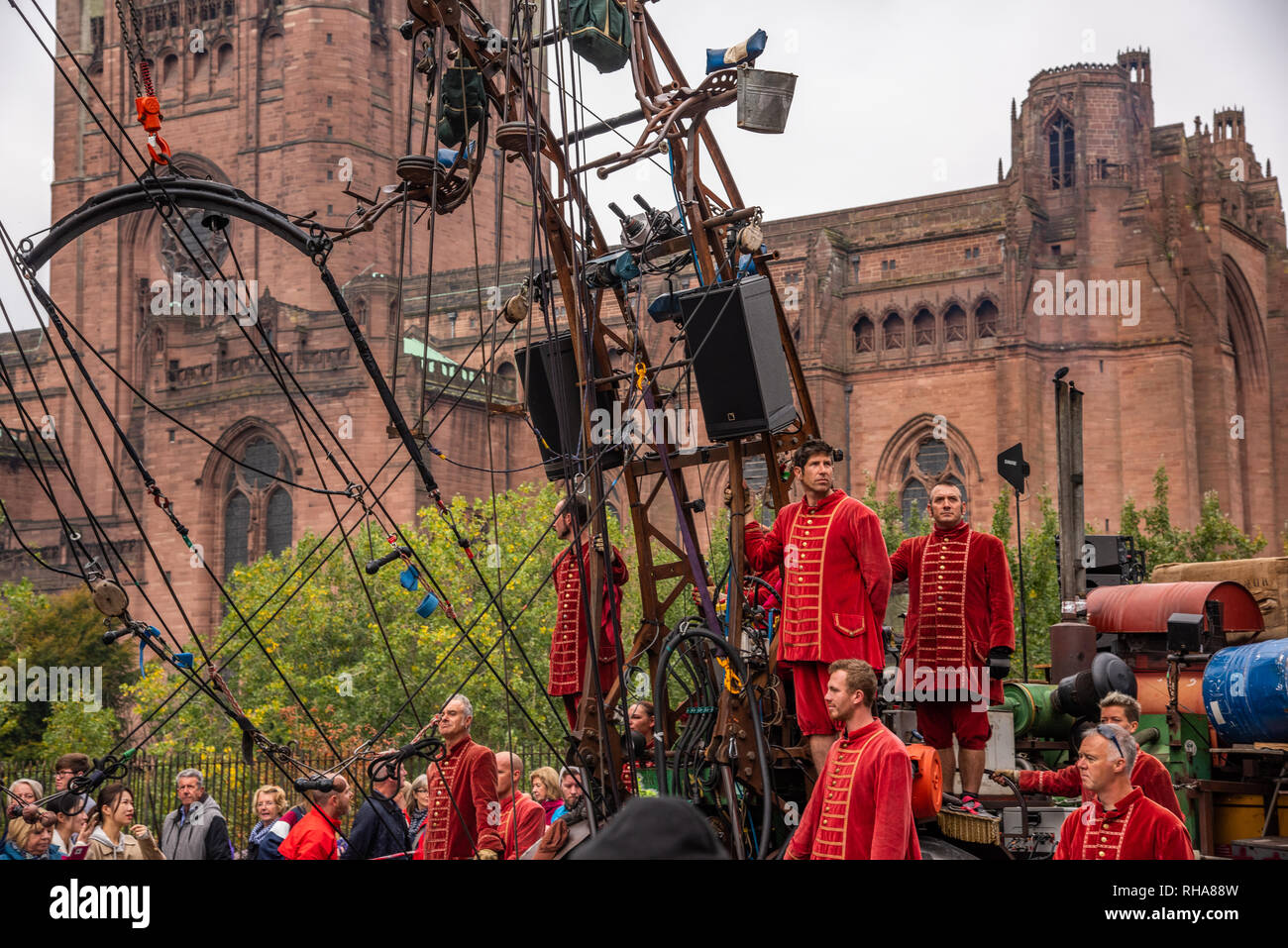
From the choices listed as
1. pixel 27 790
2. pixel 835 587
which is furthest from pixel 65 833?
pixel 835 587

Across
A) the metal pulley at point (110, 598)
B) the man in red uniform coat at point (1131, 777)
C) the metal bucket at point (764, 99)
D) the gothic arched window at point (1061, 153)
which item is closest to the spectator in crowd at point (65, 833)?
the metal pulley at point (110, 598)

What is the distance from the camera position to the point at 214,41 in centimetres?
6381

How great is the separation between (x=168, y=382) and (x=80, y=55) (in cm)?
1665

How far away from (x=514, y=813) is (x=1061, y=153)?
4304cm

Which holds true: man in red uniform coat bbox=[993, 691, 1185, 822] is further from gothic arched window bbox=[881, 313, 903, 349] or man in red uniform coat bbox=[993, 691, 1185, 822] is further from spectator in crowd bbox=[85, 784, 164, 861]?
gothic arched window bbox=[881, 313, 903, 349]

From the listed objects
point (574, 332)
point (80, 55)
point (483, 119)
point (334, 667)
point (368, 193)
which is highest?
point (80, 55)

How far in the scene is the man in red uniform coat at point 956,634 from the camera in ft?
26.5

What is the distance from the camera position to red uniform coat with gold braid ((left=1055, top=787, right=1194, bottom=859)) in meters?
5.59

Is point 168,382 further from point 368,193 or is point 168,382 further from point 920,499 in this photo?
point 920,499

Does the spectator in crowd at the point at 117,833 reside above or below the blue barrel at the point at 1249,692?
below

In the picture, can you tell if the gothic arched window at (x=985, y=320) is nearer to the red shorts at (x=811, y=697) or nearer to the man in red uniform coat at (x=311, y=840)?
the man in red uniform coat at (x=311, y=840)

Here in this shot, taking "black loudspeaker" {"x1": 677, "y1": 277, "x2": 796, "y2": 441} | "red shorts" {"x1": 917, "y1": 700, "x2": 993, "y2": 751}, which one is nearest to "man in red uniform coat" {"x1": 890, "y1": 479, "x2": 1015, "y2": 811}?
"red shorts" {"x1": 917, "y1": 700, "x2": 993, "y2": 751}

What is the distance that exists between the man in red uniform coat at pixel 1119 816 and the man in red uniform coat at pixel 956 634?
82.1 inches
